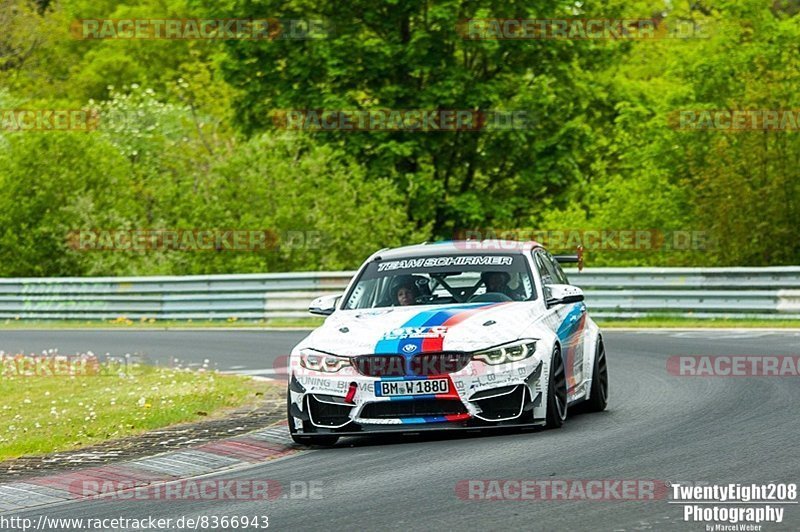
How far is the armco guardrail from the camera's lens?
966 inches

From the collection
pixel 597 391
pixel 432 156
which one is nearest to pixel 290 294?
pixel 432 156

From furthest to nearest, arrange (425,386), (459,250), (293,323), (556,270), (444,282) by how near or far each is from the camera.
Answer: (293,323) < (556,270) < (459,250) < (444,282) < (425,386)

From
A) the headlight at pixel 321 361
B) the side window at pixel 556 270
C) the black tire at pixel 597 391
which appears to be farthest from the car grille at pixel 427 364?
Answer: the side window at pixel 556 270

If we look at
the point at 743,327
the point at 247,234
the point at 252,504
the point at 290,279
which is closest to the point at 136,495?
the point at 252,504

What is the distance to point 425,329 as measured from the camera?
1143cm

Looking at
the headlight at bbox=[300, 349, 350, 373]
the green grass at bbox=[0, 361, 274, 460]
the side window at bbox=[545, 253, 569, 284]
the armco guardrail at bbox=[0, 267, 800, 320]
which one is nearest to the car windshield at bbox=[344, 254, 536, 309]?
the side window at bbox=[545, 253, 569, 284]

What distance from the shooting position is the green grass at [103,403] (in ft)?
41.2

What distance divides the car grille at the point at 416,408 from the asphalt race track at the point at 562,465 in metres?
0.24

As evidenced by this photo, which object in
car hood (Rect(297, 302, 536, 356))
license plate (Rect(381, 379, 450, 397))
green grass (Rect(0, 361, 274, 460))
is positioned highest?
car hood (Rect(297, 302, 536, 356))

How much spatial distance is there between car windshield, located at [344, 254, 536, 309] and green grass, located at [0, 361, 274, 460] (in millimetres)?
2090

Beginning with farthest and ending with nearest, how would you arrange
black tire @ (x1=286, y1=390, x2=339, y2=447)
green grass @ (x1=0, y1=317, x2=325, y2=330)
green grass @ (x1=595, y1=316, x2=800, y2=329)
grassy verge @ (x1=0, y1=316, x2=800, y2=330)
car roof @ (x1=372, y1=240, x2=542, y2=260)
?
green grass @ (x1=0, y1=317, x2=325, y2=330)
grassy verge @ (x1=0, y1=316, x2=800, y2=330)
green grass @ (x1=595, y1=316, x2=800, y2=329)
car roof @ (x1=372, y1=240, x2=542, y2=260)
black tire @ (x1=286, y1=390, x2=339, y2=447)

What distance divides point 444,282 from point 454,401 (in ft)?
6.34

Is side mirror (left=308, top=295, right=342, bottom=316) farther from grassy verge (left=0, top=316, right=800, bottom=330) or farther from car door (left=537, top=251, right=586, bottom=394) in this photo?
grassy verge (left=0, top=316, right=800, bottom=330)

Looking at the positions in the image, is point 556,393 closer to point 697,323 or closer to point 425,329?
point 425,329
